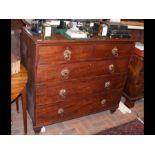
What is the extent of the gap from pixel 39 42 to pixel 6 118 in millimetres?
881

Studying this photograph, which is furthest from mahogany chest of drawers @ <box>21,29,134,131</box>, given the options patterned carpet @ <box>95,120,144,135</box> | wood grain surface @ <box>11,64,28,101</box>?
patterned carpet @ <box>95,120,144,135</box>

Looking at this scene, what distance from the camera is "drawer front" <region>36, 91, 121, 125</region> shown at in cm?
241

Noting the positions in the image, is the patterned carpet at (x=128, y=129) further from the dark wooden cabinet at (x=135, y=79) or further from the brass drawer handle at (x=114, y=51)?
the brass drawer handle at (x=114, y=51)

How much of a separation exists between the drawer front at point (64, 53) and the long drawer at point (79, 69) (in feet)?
0.23

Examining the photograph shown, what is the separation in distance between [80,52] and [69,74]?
0.95ft

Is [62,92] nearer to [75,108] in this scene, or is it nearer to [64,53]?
[75,108]

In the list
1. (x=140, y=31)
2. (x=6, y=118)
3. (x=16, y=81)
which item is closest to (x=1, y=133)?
(x=6, y=118)

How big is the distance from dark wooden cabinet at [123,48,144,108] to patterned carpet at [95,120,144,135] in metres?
0.45

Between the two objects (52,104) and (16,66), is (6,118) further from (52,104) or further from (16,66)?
(52,104)

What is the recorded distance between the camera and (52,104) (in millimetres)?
2379

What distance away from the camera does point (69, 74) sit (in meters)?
2.28

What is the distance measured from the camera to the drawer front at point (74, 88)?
2.24 m

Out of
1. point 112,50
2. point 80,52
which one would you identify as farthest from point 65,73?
point 112,50
